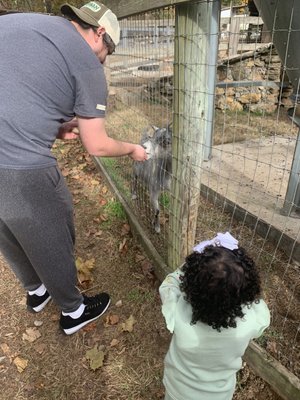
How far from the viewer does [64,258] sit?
Answer: 2.30 meters

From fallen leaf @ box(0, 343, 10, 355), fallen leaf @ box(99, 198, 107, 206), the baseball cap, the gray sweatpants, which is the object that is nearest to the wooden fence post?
the baseball cap

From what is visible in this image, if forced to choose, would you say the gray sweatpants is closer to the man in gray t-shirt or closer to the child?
the man in gray t-shirt

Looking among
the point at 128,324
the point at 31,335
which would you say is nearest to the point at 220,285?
the point at 128,324

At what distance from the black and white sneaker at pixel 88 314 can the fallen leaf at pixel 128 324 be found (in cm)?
22

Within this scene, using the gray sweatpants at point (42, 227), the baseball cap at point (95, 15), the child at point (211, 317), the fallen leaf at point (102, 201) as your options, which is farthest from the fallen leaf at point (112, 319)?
the baseball cap at point (95, 15)

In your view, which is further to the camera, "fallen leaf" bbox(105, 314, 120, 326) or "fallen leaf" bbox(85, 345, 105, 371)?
"fallen leaf" bbox(105, 314, 120, 326)

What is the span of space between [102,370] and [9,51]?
2.02 meters

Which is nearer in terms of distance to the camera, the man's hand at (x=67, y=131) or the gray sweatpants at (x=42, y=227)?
the gray sweatpants at (x=42, y=227)

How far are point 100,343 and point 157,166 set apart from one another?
5.25ft

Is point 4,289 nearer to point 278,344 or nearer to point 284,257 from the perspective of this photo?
point 278,344

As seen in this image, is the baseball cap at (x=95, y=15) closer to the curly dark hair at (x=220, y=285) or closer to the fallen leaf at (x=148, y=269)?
the curly dark hair at (x=220, y=285)

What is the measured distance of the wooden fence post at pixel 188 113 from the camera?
1.82 m

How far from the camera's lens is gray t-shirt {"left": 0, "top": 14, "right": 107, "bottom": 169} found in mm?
1735

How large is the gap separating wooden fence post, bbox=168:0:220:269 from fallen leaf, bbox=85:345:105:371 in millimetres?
868
